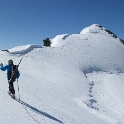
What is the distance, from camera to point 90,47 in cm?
4400

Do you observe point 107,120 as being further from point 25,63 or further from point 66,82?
point 25,63

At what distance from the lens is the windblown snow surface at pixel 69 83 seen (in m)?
11.5

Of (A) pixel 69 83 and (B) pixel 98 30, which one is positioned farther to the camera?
(B) pixel 98 30

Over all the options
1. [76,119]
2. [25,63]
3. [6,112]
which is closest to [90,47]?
[25,63]

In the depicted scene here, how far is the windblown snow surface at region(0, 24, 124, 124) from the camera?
11479 mm

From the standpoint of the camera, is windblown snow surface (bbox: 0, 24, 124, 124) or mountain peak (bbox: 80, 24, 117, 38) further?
mountain peak (bbox: 80, 24, 117, 38)

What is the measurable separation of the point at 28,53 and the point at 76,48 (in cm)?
1129

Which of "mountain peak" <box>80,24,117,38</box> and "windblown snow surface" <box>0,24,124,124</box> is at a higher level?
"mountain peak" <box>80,24,117,38</box>

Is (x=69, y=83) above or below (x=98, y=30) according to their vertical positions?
below

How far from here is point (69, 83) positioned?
82.7 feet

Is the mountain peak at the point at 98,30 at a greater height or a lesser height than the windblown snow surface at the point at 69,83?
greater

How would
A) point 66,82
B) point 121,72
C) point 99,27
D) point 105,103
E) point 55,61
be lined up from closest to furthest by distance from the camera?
point 105,103, point 66,82, point 55,61, point 121,72, point 99,27

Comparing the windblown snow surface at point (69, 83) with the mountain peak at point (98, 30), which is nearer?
the windblown snow surface at point (69, 83)

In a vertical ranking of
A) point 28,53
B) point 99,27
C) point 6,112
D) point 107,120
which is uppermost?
point 99,27
